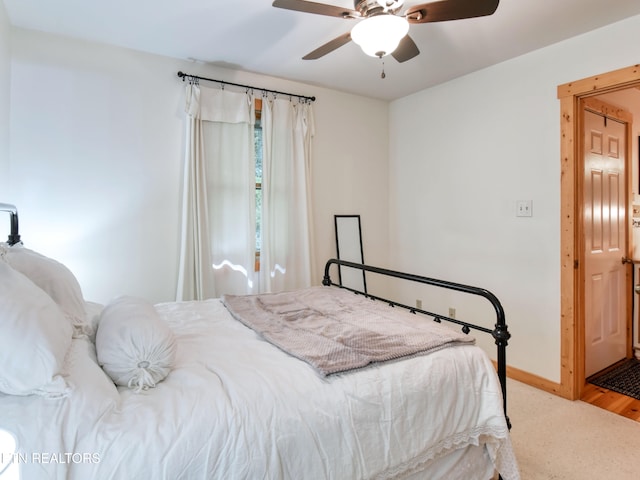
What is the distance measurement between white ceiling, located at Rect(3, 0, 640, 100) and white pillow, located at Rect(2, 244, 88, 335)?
163 cm

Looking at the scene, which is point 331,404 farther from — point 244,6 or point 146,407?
point 244,6

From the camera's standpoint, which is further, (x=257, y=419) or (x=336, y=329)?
(x=336, y=329)

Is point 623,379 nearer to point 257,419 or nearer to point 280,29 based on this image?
point 257,419

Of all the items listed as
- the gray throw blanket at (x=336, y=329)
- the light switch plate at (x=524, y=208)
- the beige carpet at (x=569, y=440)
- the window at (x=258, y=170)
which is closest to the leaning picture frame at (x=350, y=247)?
the window at (x=258, y=170)

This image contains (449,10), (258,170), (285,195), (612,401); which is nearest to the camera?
(449,10)

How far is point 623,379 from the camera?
2.94 m

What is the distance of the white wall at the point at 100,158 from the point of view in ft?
8.25

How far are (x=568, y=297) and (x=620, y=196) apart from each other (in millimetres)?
1247

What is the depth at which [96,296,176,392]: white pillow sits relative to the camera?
1170mm

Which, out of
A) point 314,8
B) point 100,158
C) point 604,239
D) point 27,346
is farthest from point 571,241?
point 100,158

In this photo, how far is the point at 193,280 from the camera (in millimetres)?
2975

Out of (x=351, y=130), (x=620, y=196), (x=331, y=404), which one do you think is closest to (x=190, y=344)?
(x=331, y=404)

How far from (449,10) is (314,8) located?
0.62 metres

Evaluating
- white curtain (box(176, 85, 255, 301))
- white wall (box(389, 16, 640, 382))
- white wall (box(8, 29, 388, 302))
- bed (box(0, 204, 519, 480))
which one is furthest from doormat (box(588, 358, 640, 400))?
white wall (box(8, 29, 388, 302))
